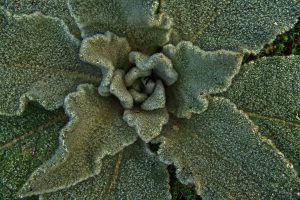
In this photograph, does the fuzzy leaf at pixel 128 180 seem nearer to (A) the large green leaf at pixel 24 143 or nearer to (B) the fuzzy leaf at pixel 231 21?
(A) the large green leaf at pixel 24 143

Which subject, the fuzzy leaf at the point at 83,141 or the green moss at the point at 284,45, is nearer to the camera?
the fuzzy leaf at the point at 83,141

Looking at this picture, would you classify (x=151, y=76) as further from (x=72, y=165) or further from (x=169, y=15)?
(x=72, y=165)

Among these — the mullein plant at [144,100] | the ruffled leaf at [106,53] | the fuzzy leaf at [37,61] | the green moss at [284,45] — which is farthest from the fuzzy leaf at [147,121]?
the green moss at [284,45]

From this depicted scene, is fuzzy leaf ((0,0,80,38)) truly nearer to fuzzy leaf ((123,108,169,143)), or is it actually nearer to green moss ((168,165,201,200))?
fuzzy leaf ((123,108,169,143))

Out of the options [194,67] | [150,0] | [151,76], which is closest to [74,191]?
[151,76]

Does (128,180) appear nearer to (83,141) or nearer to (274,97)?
(83,141)

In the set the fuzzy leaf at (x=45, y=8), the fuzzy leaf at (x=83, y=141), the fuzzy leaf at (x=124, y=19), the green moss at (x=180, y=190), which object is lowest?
the green moss at (x=180, y=190)

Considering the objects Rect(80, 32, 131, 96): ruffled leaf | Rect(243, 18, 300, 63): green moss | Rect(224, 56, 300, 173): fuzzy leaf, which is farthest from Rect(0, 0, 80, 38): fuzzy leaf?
Rect(243, 18, 300, 63): green moss

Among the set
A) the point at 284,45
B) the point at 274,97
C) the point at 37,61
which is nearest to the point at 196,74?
the point at 274,97
